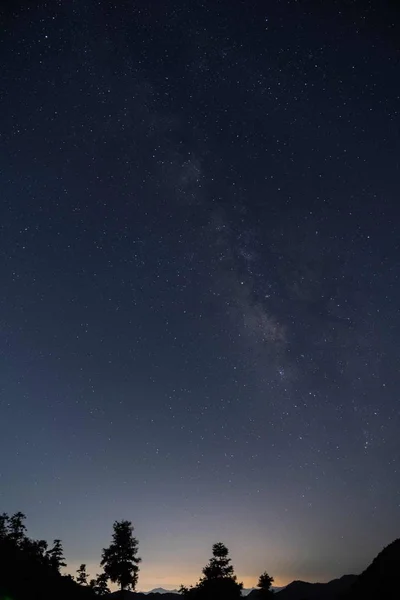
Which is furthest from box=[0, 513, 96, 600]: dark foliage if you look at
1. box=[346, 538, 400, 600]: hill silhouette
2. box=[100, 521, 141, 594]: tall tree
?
box=[346, 538, 400, 600]: hill silhouette

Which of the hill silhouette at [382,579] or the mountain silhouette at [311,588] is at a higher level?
the hill silhouette at [382,579]

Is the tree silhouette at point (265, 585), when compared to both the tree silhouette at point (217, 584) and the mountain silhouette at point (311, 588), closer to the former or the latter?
the tree silhouette at point (217, 584)

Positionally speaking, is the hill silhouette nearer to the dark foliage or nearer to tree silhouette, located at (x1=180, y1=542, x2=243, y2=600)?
tree silhouette, located at (x1=180, y1=542, x2=243, y2=600)

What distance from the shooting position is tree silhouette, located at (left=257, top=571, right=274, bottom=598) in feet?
166

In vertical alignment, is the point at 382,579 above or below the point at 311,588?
above

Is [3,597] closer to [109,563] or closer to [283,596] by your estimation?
[109,563]

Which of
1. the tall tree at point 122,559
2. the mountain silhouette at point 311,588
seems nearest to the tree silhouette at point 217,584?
the tall tree at point 122,559

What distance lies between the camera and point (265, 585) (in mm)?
52719

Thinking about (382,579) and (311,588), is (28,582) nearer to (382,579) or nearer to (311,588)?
(382,579)

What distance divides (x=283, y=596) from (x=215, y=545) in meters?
165

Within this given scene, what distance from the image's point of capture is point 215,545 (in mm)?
46438

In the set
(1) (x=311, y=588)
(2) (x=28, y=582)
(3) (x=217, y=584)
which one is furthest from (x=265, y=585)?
(1) (x=311, y=588)

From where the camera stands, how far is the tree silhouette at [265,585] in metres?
50.7

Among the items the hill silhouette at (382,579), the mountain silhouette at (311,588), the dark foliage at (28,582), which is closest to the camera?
the dark foliage at (28,582)
